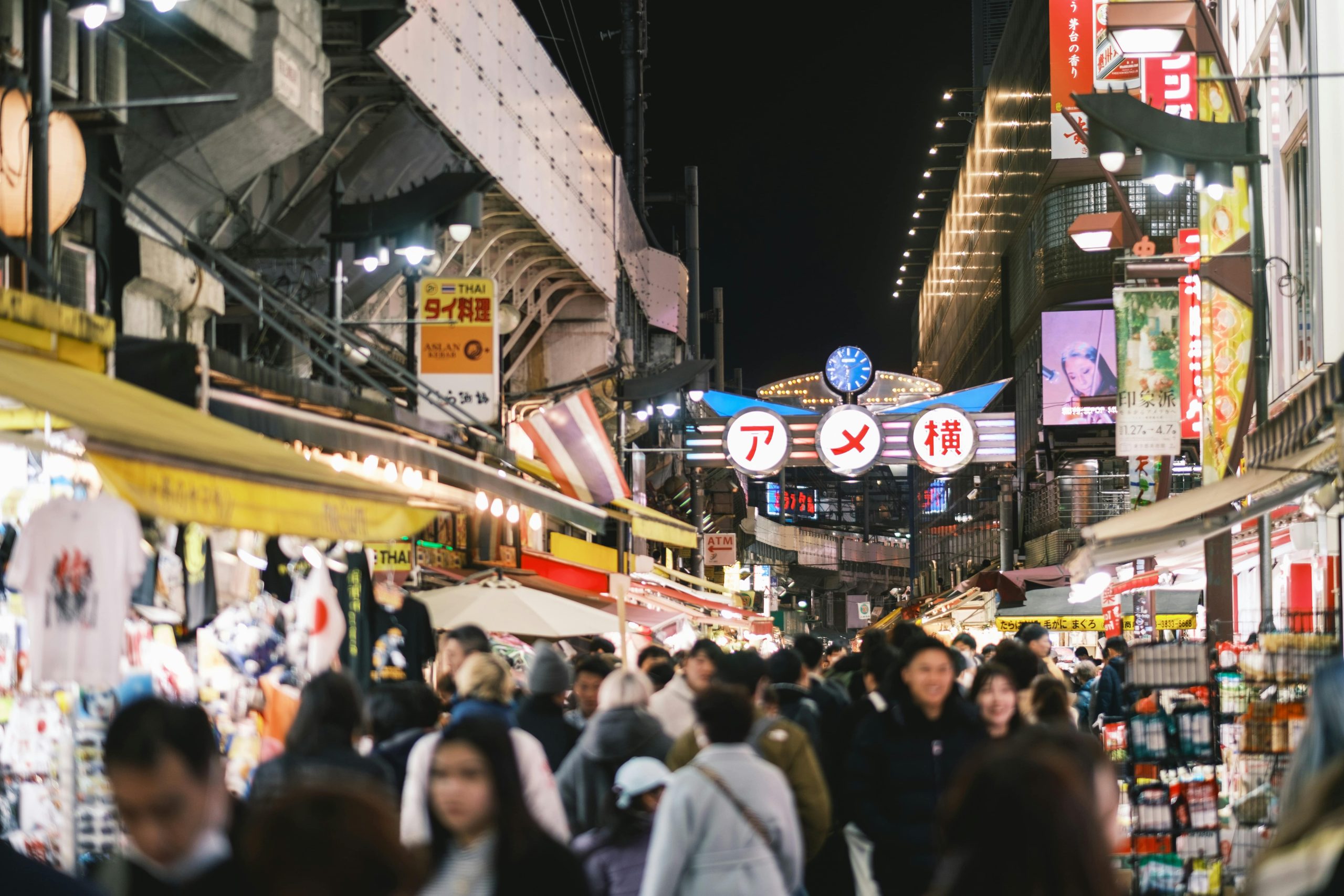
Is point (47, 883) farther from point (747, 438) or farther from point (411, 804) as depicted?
point (747, 438)

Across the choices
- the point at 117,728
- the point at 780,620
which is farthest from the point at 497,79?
the point at 780,620

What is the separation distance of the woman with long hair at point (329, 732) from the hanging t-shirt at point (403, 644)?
6.14m

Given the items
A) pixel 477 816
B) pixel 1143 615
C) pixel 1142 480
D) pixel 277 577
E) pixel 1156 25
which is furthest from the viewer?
pixel 1142 480

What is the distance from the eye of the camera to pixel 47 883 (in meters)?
3.21

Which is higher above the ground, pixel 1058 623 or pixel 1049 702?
pixel 1049 702

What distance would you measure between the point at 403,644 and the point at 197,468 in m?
6.45

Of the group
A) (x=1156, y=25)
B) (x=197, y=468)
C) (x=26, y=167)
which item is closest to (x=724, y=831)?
(x=197, y=468)

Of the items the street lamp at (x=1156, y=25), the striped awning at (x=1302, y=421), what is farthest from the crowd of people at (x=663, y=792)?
the street lamp at (x=1156, y=25)

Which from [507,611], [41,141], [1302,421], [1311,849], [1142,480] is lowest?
[507,611]

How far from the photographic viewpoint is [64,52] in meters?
11.6

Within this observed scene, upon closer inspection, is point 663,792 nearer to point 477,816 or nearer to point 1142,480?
point 477,816

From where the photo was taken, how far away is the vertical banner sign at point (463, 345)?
18828 millimetres

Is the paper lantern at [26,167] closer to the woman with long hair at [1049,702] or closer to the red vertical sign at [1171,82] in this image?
the woman with long hair at [1049,702]

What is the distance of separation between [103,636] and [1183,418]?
18.5 metres
